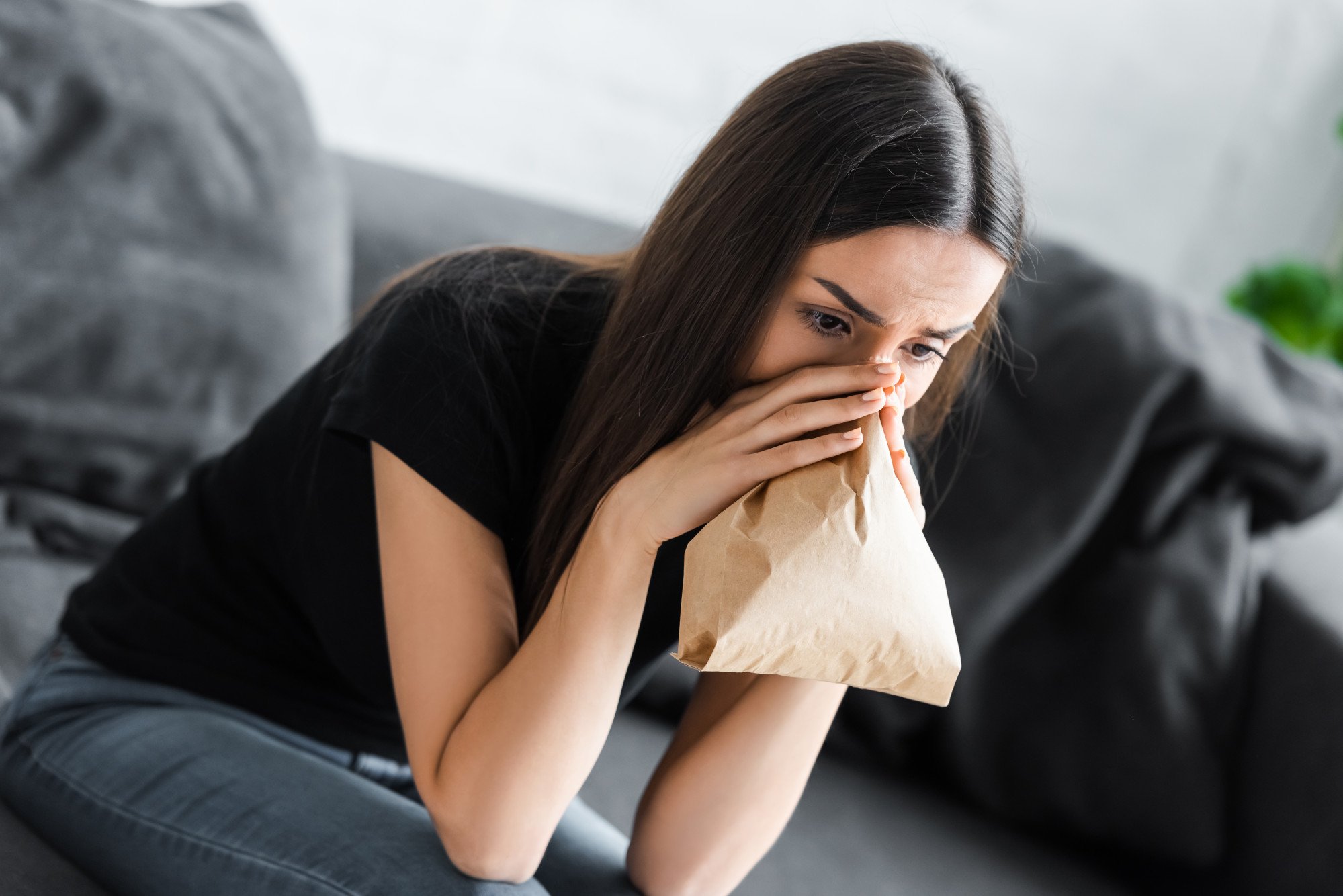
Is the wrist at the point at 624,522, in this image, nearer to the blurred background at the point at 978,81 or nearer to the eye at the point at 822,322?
the eye at the point at 822,322

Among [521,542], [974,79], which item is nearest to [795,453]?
[521,542]

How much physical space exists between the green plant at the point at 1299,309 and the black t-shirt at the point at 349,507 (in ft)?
5.47

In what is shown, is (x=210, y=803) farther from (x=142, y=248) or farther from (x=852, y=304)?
(x=142, y=248)

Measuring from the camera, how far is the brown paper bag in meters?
0.73

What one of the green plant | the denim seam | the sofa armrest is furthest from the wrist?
the green plant

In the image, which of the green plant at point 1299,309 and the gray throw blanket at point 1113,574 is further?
the green plant at point 1299,309

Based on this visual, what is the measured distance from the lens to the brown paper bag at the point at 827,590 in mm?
732

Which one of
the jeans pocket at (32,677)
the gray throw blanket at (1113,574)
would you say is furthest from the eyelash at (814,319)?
the jeans pocket at (32,677)

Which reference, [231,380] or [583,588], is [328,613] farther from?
[231,380]

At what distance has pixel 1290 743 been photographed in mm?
1340

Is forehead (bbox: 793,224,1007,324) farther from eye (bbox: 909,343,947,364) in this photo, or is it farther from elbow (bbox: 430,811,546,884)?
elbow (bbox: 430,811,546,884)

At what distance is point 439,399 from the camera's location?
881 mm

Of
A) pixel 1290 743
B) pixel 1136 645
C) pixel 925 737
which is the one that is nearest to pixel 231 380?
pixel 925 737

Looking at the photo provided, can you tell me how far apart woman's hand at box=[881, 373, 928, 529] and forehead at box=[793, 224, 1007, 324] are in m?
0.05
